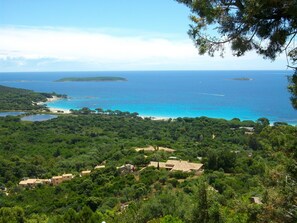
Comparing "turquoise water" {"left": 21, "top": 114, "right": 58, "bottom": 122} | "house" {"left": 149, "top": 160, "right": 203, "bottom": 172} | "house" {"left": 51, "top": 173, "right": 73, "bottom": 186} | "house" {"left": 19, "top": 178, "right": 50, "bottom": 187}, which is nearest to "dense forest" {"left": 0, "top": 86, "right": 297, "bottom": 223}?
"house" {"left": 19, "top": 178, "right": 50, "bottom": 187}

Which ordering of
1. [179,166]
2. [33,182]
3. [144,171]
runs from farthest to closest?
1. [33,182]
2. [179,166]
3. [144,171]

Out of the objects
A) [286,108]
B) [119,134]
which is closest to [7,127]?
[119,134]

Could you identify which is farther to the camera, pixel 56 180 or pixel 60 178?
pixel 60 178

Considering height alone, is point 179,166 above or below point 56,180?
above

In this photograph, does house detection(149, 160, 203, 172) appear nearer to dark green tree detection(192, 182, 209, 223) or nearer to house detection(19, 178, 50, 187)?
house detection(19, 178, 50, 187)

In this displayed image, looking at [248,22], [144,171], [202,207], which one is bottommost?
[144,171]

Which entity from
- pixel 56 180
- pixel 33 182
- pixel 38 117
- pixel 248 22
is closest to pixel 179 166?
pixel 56 180

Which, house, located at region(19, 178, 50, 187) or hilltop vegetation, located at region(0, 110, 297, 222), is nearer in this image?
hilltop vegetation, located at region(0, 110, 297, 222)

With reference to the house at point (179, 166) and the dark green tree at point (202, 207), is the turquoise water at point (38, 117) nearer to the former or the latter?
the house at point (179, 166)

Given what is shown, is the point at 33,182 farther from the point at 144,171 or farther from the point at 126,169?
the point at 144,171
